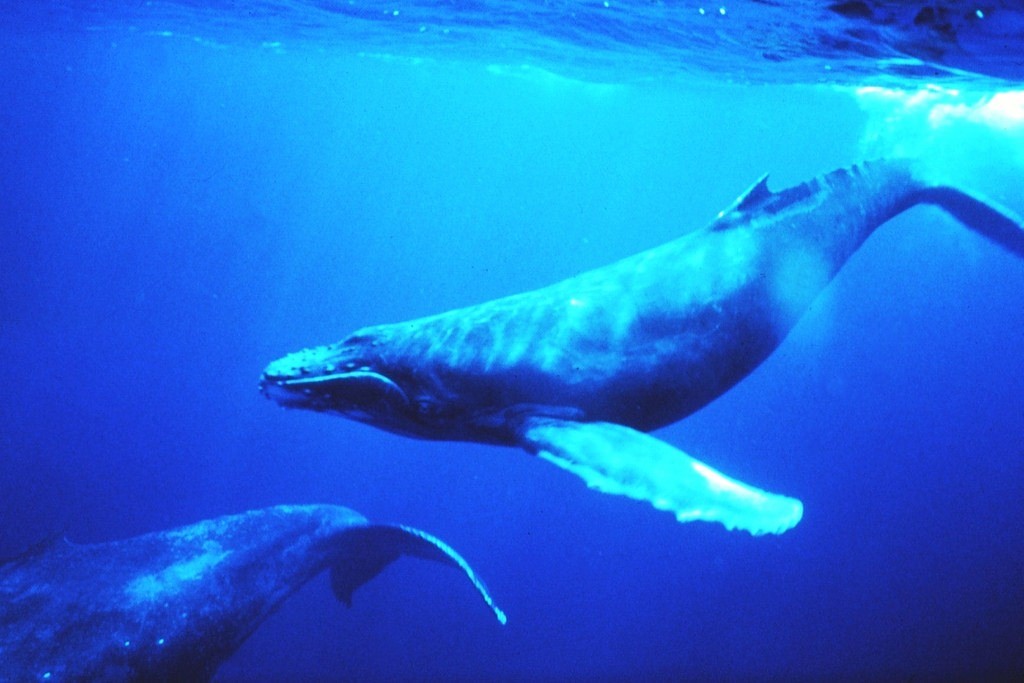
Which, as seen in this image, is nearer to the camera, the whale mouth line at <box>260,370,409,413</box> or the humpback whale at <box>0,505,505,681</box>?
the whale mouth line at <box>260,370,409,413</box>

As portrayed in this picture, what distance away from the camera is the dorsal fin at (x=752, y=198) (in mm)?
7781

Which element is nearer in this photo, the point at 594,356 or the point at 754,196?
the point at 594,356

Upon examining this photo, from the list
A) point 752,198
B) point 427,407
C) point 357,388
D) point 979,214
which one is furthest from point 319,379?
point 979,214

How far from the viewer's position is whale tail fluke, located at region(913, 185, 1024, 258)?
9.69 m

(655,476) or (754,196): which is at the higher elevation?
(754,196)

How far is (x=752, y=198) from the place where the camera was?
7.87 m

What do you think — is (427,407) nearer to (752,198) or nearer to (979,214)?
(752,198)

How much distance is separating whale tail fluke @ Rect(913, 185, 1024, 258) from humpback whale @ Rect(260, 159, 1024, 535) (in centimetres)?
335

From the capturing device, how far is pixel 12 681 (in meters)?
6.68

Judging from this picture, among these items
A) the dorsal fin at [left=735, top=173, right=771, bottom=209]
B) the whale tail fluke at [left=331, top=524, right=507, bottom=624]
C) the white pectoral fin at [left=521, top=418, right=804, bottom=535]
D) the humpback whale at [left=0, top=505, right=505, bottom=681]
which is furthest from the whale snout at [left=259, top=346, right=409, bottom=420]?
the dorsal fin at [left=735, top=173, right=771, bottom=209]

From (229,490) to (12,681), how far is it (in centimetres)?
2992

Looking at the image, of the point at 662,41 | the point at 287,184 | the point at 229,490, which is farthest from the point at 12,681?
the point at 287,184

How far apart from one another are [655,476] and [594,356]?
57.8 inches

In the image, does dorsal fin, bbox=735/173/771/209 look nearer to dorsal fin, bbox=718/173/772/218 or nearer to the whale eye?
dorsal fin, bbox=718/173/772/218
